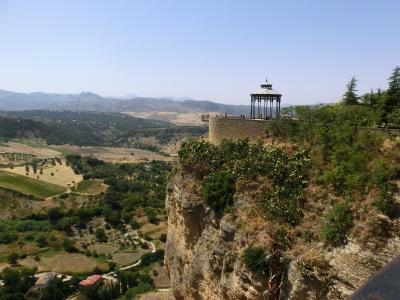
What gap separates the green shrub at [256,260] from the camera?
726 inches

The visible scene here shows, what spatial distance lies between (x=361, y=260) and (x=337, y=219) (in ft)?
6.47

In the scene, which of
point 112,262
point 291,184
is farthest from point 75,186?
point 291,184

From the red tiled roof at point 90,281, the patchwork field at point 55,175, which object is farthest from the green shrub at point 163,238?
the patchwork field at point 55,175

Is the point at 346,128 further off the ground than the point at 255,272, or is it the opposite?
the point at 346,128

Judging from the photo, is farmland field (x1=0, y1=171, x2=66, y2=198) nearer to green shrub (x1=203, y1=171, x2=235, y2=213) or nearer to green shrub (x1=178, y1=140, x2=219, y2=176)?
green shrub (x1=178, y1=140, x2=219, y2=176)

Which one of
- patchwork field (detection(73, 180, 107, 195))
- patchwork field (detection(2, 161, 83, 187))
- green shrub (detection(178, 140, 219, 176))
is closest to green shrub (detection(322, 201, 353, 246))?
green shrub (detection(178, 140, 219, 176))

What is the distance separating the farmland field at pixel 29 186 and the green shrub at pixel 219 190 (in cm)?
8727

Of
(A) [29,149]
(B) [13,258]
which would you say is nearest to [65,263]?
(B) [13,258]

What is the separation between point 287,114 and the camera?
27953mm

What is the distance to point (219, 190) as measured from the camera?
77.7ft

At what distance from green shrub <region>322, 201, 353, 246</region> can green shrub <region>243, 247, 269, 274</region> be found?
9.88ft

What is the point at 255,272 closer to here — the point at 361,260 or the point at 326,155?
the point at 361,260

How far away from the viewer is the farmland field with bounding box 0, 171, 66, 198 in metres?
103

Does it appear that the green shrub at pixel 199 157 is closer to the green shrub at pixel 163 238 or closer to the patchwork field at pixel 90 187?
the green shrub at pixel 163 238
